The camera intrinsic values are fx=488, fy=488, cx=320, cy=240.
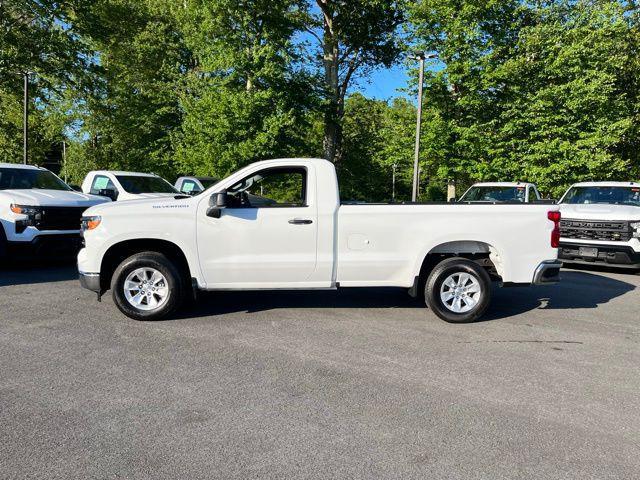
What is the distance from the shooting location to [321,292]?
7.47m

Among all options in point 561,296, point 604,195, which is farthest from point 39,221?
point 604,195

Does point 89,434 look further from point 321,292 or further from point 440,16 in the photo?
point 440,16

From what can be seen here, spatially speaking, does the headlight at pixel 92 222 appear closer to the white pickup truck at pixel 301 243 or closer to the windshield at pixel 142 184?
the white pickup truck at pixel 301 243

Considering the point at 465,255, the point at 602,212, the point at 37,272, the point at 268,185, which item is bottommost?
the point at 37,272

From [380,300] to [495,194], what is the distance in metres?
7.76

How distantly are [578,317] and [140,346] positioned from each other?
531 cm

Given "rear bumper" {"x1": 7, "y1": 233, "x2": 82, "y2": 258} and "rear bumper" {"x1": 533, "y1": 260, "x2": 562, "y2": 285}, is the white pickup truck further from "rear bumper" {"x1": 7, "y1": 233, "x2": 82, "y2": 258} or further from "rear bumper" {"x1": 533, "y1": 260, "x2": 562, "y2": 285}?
"rear bumper" {"x1": 7, "y1": 233, "x2": 82, "y2": 258}

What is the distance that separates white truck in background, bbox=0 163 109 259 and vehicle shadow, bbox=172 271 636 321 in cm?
344

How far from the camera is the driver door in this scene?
5.73m

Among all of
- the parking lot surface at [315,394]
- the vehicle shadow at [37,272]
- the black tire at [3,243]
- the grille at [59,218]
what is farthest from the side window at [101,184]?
the parking lot surface at [315,394]

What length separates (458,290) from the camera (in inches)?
235

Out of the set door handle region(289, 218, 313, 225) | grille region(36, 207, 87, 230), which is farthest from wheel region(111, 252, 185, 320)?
grille region(36, 207, 87, 230)

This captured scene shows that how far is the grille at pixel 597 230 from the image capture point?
946cm

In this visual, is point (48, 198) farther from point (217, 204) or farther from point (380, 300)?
point (380, 300)
